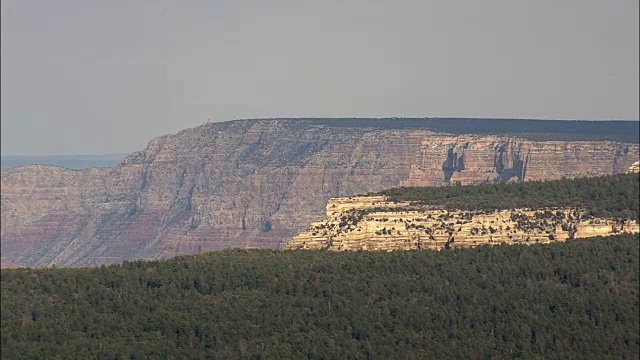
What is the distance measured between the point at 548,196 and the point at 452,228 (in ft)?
30.7

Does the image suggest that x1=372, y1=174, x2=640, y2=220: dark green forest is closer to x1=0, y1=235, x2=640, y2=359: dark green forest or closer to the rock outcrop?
the rock outcrop

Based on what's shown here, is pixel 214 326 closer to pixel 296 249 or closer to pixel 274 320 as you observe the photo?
pixel 274 320

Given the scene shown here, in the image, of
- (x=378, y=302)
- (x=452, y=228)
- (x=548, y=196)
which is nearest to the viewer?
(x=378, y=302)

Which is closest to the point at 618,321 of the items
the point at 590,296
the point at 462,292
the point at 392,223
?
the point at 590,296

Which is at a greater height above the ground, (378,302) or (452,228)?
(452,228)

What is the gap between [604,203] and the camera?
113438 millimetres

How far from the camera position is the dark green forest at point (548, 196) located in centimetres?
11306

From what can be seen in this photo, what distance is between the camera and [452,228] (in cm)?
11306

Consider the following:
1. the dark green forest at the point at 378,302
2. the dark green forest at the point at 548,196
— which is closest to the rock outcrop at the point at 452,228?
the dark green forest at the point at 548,196

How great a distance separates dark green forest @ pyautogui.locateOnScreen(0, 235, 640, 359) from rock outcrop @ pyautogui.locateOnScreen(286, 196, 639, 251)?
10.2ft

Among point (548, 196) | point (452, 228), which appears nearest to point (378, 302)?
point (452, 228)

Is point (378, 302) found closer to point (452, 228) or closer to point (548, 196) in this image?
point (452, 228)

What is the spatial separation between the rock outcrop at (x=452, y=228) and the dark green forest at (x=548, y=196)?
3.64 feet

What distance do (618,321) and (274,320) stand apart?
19.5 metres
